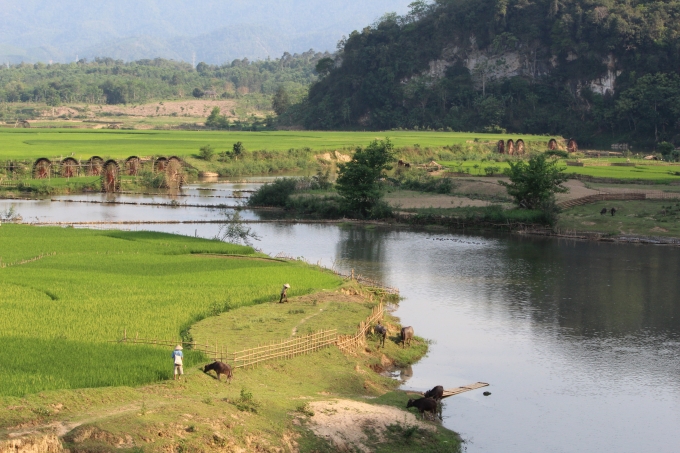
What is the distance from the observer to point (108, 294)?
27750 mm

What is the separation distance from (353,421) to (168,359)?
463 centimetres

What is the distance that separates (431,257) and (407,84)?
93.7 metres

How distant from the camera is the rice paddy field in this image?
63.7ft

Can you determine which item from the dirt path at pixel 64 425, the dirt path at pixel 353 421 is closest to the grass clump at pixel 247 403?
the dirt path at pixel 353 421

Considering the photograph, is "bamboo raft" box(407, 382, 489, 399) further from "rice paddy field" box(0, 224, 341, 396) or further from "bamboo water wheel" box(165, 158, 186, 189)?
"bamboo water wheel" box(165, 158, 186, 189)

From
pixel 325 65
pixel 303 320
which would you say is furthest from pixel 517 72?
Result: pixel 303 320

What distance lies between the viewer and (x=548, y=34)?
409ft

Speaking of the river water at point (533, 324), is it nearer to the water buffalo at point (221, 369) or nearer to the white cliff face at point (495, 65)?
the water buffalo at point (221, 369)

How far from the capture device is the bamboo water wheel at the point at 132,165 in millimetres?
71119

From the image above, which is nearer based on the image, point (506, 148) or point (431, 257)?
point (431, 257)

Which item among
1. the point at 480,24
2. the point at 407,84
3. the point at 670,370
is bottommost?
the point at 670,370

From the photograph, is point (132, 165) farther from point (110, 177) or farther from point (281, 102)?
point (281, 102)

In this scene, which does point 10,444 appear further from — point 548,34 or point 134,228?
point 548,34

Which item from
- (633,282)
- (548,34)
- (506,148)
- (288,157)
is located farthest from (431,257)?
(548,34)
